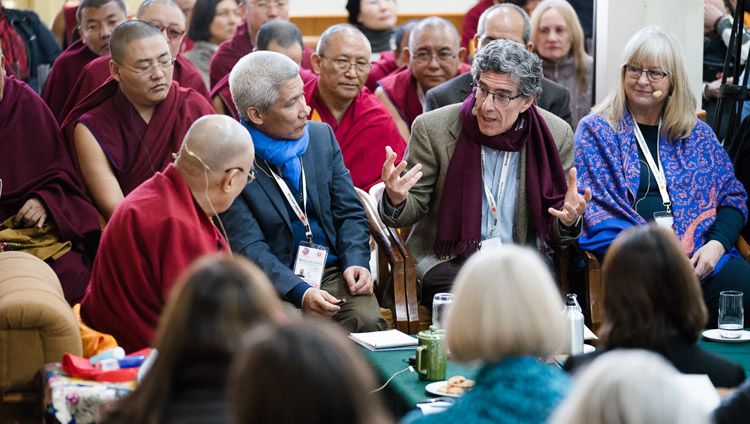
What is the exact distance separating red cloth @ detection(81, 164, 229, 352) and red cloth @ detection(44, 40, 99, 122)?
2.26 metres

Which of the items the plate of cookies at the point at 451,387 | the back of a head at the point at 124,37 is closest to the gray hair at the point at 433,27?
the back of a head at the point at 124,37

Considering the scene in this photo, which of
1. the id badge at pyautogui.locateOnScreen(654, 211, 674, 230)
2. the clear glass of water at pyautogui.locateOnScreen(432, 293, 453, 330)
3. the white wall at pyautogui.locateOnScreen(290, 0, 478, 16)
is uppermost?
the white wall at pyautogui.locateOnScreen(290, 0, 478, 16)

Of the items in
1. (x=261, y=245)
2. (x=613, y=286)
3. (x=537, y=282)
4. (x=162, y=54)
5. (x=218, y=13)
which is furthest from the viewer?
(x=218, y=13)

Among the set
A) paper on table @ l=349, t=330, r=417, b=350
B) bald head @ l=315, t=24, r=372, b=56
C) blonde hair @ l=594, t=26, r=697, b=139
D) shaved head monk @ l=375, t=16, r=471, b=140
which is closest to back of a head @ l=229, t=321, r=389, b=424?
paper on table @ l=349, t=330, r=417, b=350

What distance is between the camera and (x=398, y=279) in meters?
3.85

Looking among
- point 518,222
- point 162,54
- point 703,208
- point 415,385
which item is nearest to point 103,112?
point 162,54

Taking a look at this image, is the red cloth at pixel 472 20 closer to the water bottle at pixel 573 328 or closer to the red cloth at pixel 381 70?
the red cloth at pixel 381 70

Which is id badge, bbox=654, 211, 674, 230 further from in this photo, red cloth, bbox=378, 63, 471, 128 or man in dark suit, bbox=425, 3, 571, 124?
red cloth, bbox=378, 63, 471, 128

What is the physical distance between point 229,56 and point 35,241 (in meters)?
2.18

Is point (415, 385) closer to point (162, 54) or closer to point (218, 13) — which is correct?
point (162, 54)

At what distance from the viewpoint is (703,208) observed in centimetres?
425

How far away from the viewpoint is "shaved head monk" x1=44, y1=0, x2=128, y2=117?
200 inches

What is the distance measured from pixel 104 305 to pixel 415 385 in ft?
3.39

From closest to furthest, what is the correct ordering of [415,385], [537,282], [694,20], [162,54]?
1. [537,282]
2. [415,385]
3. [162,54]
4. [694,20]
